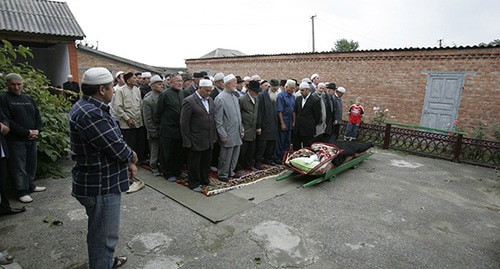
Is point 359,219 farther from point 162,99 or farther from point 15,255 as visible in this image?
point 15,255

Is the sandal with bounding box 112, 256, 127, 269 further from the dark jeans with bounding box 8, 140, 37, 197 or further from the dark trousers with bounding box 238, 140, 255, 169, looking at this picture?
the dark trousers with bounding box 238, 140, 255, 169

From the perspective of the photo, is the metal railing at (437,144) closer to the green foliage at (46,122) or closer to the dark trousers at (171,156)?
the dark trousers at (171,156)

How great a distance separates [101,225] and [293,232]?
2.26 meters

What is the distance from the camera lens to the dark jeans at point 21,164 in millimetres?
4141

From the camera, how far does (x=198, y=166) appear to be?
15.8 ft

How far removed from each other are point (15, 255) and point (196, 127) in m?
2.66

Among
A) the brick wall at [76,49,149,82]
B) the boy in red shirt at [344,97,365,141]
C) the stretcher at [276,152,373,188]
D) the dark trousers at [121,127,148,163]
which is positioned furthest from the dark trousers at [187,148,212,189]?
the brick wall at [76,49,149,82]

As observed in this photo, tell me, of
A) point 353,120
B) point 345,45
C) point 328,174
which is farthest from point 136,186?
point 345,45

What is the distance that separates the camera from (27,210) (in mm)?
3973

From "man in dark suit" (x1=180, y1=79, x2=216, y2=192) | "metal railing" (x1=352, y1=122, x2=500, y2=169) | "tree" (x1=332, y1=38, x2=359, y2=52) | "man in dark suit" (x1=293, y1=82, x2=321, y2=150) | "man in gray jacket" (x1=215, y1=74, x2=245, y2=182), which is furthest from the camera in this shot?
"tree" (x1=332, y1=38, x2=359, y2=52)

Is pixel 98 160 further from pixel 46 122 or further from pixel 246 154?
pixel 46 122

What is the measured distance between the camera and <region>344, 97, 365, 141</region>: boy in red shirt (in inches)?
360

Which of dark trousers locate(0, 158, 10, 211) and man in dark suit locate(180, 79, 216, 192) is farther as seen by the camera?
man in dark suit locate(180, 79, 216, 192)

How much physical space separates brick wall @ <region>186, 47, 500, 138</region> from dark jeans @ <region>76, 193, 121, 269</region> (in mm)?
10459
